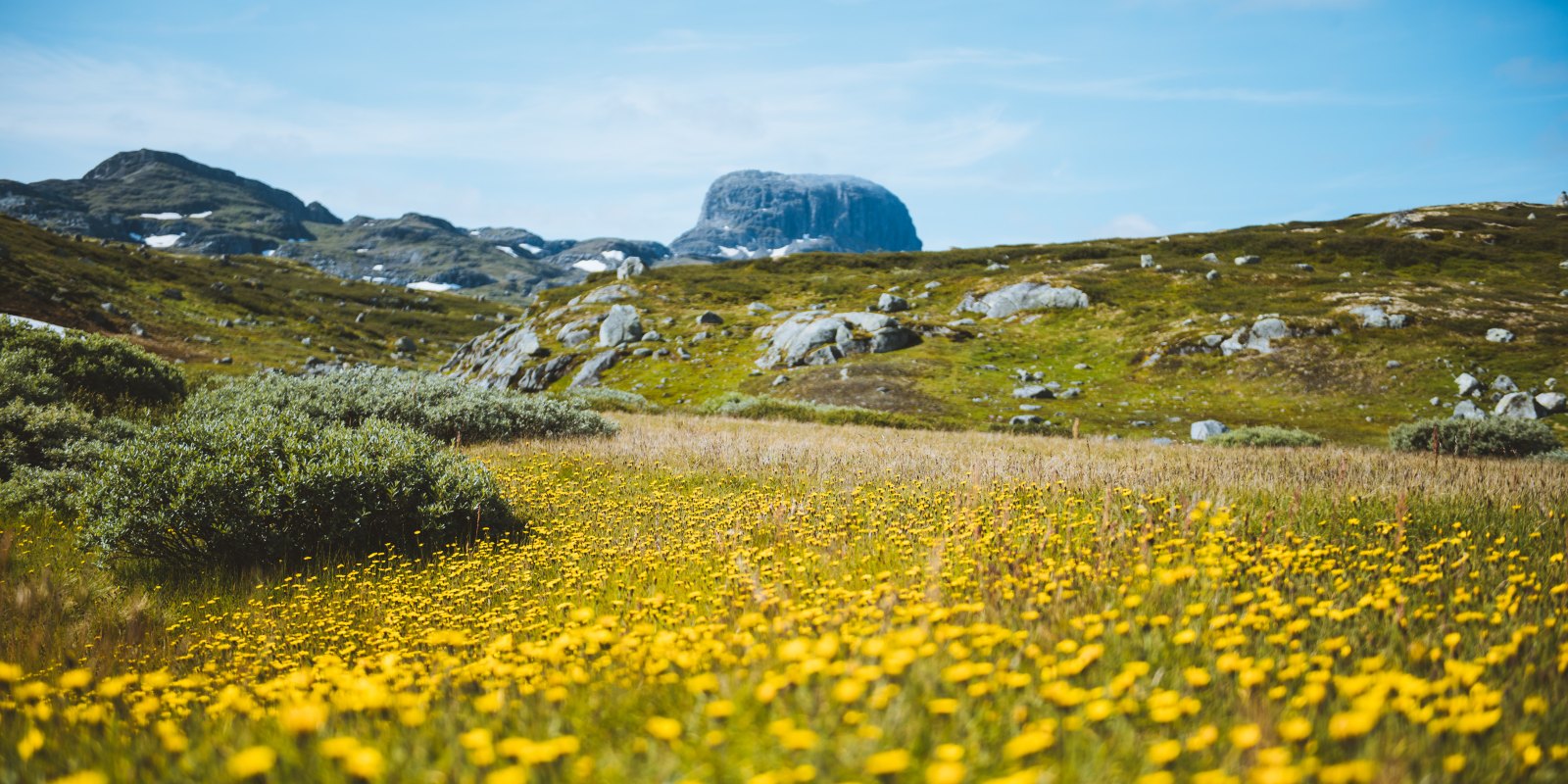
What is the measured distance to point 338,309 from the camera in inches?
5571

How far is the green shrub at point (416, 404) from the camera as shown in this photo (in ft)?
44.9

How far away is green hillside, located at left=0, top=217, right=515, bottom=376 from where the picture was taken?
54.8 metres

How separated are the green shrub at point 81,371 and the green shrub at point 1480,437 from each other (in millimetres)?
31290

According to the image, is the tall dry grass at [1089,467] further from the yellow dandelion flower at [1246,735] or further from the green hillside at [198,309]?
the green hillside at [198,309]

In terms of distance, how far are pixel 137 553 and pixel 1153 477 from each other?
11172 mm

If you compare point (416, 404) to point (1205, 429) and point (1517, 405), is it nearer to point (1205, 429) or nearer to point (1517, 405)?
point (1205, 429)

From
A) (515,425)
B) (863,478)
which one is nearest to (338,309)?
(515,425)

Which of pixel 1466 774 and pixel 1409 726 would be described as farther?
pixel 1409 726

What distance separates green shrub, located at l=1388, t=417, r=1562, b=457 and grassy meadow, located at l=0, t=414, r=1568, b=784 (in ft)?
50.2

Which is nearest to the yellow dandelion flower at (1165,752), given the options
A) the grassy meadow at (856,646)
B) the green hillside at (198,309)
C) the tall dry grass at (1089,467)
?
the grassy meadow at (856,646)

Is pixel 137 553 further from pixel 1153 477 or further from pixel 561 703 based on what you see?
pixel 1153 477

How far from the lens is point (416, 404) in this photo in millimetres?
15625

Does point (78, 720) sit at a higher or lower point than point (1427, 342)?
lower

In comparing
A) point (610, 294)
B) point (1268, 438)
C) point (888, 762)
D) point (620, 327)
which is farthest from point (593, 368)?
point (888, 762)
